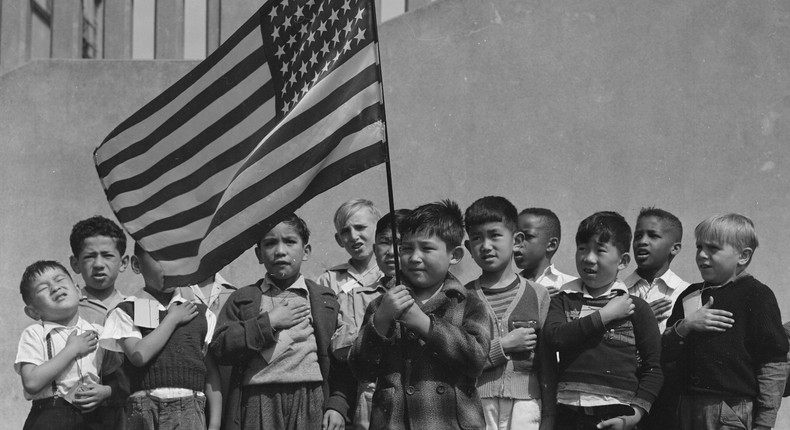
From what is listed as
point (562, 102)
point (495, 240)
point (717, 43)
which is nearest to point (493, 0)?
point (562, 102)

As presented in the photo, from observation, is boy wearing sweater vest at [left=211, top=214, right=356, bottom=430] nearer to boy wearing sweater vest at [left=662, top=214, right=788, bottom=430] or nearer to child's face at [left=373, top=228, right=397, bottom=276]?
child's face at [left=373, top=228, right=397, bottom=276]

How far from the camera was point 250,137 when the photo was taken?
5.26m

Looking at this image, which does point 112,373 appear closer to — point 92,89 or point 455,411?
point 455,411

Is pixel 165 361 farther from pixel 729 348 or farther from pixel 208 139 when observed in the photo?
pixel 729 348

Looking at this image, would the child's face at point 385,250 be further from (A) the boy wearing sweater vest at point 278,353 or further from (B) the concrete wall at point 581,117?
(B) the concrete wall at point 581,117

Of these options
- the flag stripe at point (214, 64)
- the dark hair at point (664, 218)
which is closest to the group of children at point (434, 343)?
the dark hair at point (664, 218)

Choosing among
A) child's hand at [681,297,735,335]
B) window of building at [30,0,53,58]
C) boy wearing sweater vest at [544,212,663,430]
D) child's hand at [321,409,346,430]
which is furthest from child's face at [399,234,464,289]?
window of building at [30,0,53,58]

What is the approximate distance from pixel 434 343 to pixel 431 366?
16 cm

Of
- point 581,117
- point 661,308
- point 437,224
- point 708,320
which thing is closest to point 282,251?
point 437,224

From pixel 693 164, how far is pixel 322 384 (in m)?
2.85

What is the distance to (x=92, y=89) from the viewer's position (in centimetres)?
812

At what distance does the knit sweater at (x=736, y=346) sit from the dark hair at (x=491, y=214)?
873 millimetres

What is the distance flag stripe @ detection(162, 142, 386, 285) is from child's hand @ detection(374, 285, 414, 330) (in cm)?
49

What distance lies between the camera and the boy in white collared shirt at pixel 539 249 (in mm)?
6672
